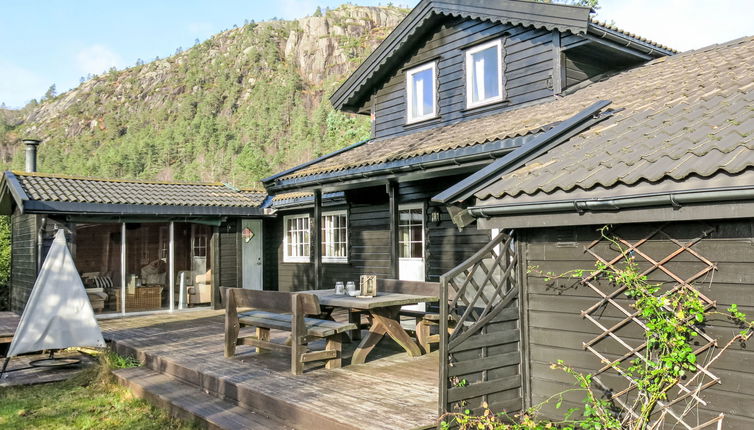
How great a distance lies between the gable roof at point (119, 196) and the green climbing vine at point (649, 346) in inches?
355

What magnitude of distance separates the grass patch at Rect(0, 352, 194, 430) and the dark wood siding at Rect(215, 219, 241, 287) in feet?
18.0

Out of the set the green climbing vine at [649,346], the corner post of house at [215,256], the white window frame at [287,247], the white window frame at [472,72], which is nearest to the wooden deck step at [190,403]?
the green climbing vine at [649,346]

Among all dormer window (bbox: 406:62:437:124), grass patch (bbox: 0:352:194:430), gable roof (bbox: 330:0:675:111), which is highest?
gable roof (bbox: 330:0:675:111)

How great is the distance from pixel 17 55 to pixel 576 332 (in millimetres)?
90356

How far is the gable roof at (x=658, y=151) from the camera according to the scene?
3199 mm

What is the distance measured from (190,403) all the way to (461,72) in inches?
261

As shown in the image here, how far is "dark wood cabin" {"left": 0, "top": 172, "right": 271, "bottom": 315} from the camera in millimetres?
10523

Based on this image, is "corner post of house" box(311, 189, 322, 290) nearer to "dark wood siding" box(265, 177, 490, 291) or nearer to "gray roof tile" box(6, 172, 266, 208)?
"dark wood siding" box(265, 177, 490, 291)

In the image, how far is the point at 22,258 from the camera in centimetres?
1166

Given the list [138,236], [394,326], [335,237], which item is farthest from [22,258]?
[394,326]

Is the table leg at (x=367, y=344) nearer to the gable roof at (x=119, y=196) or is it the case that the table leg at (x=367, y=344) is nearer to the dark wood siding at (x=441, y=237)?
the dark wood siding at (x=441, y=237)

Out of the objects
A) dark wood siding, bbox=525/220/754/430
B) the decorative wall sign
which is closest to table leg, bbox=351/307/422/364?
dark wood siding, bbox=525/220/754/430

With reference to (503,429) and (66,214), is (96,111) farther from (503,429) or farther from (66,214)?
(503,429)

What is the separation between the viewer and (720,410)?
322cm
